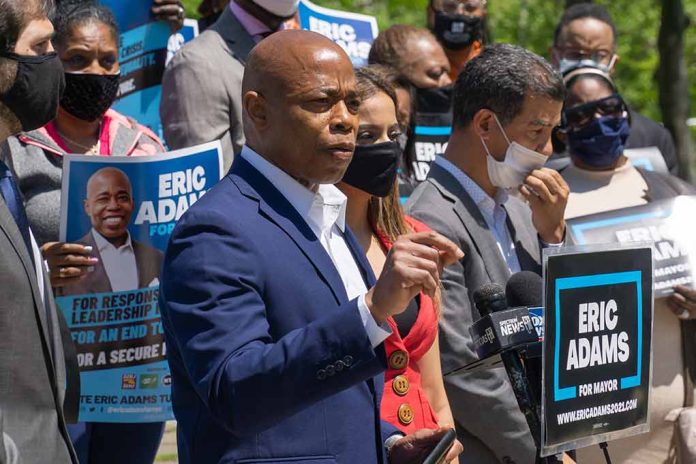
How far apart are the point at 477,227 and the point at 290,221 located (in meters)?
1.74

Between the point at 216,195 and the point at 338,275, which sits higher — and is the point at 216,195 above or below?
above

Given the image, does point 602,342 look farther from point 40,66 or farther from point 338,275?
point 40,66

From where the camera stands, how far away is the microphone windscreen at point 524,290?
3.92 meters

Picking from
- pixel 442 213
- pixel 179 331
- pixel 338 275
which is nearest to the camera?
pixel 179 331

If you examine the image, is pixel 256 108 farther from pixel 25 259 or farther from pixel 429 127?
pixel 429 127

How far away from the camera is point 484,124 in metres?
5.07

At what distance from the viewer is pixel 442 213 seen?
190 inches

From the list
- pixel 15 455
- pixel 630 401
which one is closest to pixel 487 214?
pixel 630 401

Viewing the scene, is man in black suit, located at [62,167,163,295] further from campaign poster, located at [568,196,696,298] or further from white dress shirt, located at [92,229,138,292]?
campaign poster, located at [568,196,696,298]

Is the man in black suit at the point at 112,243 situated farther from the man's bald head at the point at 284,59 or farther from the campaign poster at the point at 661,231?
the campaign poster at the point at 661,231

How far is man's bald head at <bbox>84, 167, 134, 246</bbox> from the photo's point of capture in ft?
15.9

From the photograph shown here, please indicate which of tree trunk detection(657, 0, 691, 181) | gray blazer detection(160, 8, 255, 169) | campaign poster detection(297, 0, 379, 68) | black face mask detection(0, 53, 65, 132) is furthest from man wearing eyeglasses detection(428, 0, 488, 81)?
tree trunk detection(657, 0, 691, 181)

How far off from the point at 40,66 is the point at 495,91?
1.96 m

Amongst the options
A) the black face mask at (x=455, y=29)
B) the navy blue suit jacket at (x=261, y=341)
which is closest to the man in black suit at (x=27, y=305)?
the navy blue suit jacket at (x=261, y=341)
